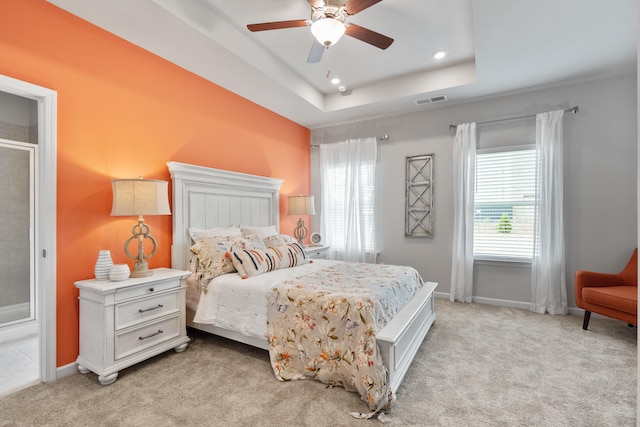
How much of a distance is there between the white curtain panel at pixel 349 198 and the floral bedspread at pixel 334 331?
7.39 feet

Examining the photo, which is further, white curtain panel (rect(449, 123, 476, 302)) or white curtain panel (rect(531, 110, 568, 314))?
white curtain panel (rect(449, 123, 476, 302))

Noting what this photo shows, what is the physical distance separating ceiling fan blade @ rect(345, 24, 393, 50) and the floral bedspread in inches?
75.7

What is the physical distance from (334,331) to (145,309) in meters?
1.50

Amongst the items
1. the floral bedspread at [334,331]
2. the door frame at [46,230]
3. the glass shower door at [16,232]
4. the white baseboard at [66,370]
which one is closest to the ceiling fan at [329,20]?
the door frame at [46,230]

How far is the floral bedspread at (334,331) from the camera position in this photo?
6.33 feet

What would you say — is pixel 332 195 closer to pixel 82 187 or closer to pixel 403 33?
pixel 403 33

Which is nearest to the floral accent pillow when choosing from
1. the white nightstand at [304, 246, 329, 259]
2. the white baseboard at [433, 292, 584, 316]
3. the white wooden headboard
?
the white wooden headboard

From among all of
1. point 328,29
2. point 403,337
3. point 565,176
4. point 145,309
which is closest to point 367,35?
point 328,29

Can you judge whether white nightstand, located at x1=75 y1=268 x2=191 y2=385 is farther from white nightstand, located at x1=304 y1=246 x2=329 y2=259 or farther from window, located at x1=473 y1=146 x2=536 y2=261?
window, located at x1=473 y1=146 x2=536 y2=261

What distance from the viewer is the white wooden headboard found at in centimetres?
310

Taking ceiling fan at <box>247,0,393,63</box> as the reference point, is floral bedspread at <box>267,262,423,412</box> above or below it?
below

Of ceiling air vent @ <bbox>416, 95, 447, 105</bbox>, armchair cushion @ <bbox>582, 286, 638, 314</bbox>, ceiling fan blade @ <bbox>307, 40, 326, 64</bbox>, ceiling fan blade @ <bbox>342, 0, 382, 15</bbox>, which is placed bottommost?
armchair cushion @ <bbox>582, 286, 638, 314</bbox>

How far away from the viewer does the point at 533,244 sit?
3801 millimetres

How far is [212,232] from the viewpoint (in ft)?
10.9
